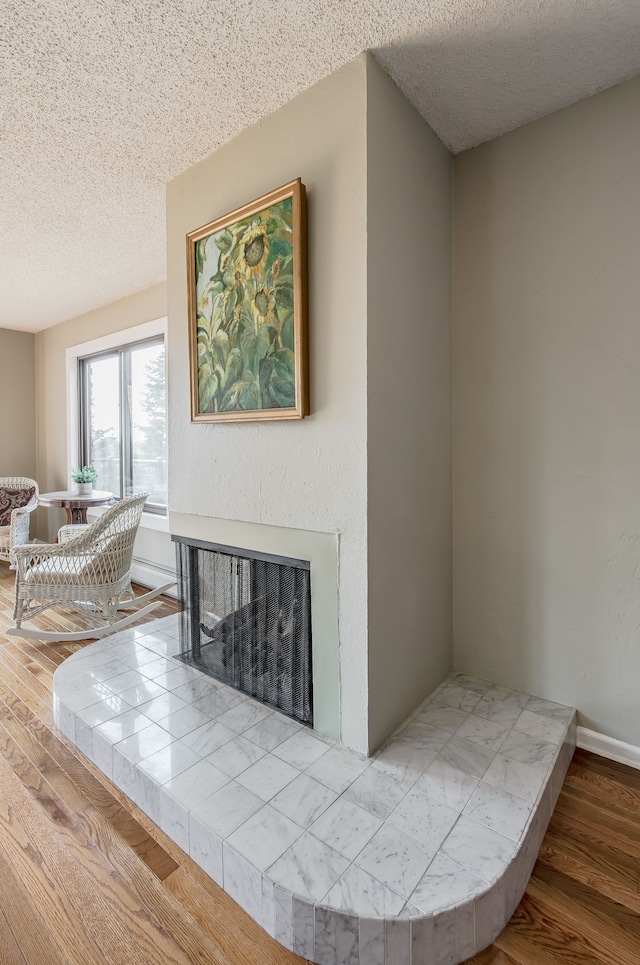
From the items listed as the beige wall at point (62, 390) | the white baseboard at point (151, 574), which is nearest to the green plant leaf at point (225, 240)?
the beige wall at point (62, 390)

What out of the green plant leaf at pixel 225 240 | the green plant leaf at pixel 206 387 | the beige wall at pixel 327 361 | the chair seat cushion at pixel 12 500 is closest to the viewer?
the beige wall at pixel 327 361

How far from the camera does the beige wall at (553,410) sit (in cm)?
167

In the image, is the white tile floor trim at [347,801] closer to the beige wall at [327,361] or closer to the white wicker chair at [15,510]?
the beige wall at [327,361]

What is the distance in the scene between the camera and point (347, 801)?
1.37m

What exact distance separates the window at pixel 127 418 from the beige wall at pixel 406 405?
2.45 m

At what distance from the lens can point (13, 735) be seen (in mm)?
1927

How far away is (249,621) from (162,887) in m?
0.85

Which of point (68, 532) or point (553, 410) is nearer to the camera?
point (553, 410)

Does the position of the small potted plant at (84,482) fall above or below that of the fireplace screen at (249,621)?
above

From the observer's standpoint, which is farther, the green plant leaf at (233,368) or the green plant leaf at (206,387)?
the green plant leaf at (206,387)

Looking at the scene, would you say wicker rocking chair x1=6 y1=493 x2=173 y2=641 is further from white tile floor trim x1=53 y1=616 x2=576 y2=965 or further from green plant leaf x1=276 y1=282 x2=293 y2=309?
green plant leaf x1=276 y1=282 x2=293 y2=309

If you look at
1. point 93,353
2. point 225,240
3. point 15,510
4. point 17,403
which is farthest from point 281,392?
point 17,403

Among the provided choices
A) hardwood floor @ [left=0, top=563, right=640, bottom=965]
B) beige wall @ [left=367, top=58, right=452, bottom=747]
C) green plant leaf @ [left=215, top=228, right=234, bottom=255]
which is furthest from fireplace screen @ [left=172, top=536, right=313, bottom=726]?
green plant leaf @ [left=215, top=228, right=234, bottom=255]

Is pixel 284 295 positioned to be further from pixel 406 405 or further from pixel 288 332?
pixel 406 405
